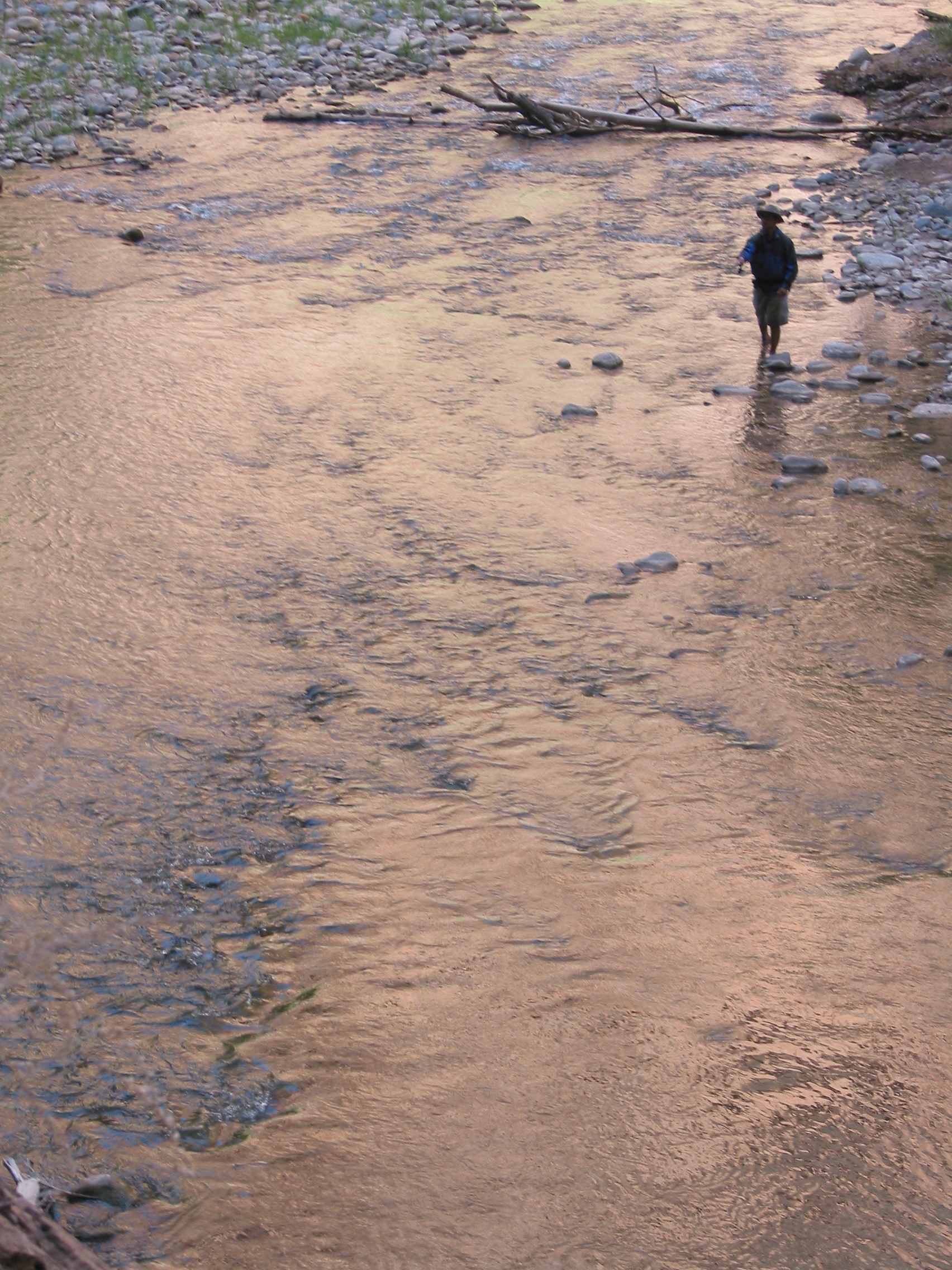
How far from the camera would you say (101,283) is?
8.60 meters

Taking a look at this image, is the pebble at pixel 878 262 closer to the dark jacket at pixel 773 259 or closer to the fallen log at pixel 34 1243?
the dark jacket at pixel 773 259

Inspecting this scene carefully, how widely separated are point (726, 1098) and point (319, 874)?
1363 millimetres

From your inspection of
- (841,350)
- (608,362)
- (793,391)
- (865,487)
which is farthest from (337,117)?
(865,487)

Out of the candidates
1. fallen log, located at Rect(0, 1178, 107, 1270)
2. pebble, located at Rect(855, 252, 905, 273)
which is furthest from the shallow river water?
pebble, located at Rect(855, 252, 905, 273)

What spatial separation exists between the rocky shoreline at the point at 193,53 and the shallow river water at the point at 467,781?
4.92 m

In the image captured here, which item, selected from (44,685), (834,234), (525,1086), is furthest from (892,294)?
(525,1086)

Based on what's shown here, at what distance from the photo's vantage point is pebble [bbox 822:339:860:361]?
291 inches

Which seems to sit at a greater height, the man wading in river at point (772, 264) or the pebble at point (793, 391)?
the man wading in river at point (772, 264)

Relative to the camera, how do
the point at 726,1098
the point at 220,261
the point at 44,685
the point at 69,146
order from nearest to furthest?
the point at 726,1098
the point at 44,685
the point at 220,261
the point at 69,146

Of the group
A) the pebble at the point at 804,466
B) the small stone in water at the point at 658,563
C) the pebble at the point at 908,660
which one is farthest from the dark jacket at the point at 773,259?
the pebble at the point at 908,660

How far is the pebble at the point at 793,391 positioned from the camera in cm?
691

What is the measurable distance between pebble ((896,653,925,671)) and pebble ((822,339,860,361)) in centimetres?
336

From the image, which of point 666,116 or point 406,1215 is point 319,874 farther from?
point 666,116

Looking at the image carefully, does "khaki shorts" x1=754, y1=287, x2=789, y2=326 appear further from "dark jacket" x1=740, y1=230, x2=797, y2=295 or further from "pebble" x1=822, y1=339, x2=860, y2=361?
"pebble" x1=822, y1=339, x2=860, y2=361
